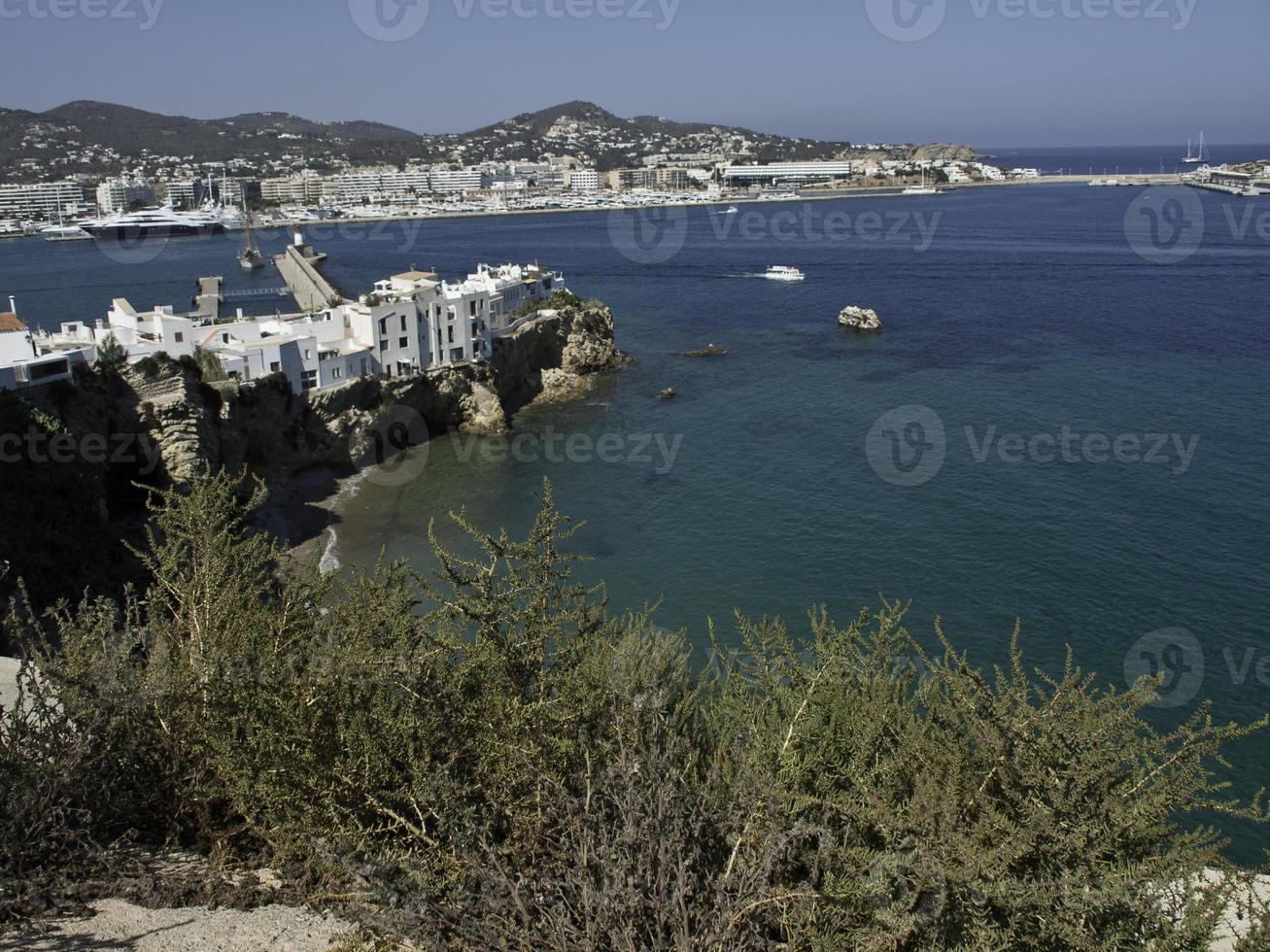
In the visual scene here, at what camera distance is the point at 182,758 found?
621cm

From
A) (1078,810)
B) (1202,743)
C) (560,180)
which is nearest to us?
(1078,810)

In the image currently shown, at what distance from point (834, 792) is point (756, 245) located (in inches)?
2706

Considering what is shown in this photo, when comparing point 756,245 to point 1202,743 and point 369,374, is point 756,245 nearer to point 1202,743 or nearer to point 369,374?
point 369,374

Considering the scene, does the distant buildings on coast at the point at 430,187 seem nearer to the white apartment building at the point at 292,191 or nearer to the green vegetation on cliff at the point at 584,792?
the white apartment building at the point at 292,191

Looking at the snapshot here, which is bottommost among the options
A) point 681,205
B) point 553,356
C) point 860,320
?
point 553,356

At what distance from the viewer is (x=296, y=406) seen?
73.6 feet

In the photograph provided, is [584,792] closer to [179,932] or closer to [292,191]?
[179,932]

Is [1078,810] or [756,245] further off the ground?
[756,245]

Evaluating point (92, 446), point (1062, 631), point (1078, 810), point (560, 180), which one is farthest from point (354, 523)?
point (560, 180)

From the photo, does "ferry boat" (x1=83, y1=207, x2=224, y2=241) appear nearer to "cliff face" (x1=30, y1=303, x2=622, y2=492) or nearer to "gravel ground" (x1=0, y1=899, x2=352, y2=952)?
"cliff face" (x1=30, y1=303, x2=622, y2=492)

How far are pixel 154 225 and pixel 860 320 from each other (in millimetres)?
72723

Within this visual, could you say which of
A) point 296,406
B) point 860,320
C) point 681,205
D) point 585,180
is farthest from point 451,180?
point 296,406

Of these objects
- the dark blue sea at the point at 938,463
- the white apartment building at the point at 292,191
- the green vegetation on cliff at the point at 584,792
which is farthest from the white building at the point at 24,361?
the white apartment building at the point at 292,191

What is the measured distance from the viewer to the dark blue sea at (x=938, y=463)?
15.3 metres
